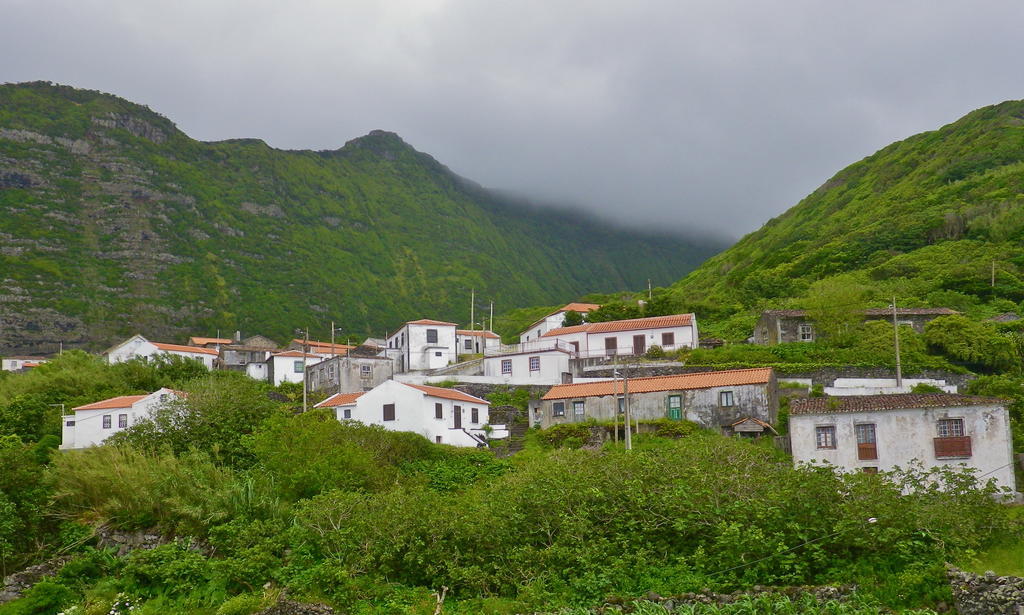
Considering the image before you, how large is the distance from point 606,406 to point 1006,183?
73440mm

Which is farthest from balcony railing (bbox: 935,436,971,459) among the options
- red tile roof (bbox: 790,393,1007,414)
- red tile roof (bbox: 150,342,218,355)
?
red tile roof (bbox: 150,342,218,355)

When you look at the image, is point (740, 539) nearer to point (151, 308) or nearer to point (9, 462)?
point (9, 462)

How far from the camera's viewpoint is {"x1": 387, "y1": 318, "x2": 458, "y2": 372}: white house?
6269 centimetres

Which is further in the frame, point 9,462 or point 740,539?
point 9,462

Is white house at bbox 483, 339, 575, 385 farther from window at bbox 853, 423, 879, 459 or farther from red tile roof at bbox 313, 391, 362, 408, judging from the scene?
window at bbox 853, 423, 879, 459

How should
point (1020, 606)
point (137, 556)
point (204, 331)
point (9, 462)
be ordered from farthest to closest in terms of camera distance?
1. point (204, 331)
2. point (9, 462)
3. point (137, 556)
4. point (1020, 606)

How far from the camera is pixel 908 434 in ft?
104

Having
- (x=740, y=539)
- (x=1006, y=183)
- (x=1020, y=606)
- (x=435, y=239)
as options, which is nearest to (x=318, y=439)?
(x=740, y=539)

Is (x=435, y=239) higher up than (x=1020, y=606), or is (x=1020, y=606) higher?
(x=435, y=239)

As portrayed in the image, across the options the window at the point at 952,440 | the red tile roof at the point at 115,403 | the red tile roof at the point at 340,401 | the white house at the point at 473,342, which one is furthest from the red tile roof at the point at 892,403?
the white house at the point at 473,342

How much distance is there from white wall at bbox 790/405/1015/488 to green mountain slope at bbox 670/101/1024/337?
33.4 meters

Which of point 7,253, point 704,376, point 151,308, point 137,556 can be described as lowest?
point 137,556

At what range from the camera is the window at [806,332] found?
57.6 meters

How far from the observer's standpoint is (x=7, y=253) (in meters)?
107
